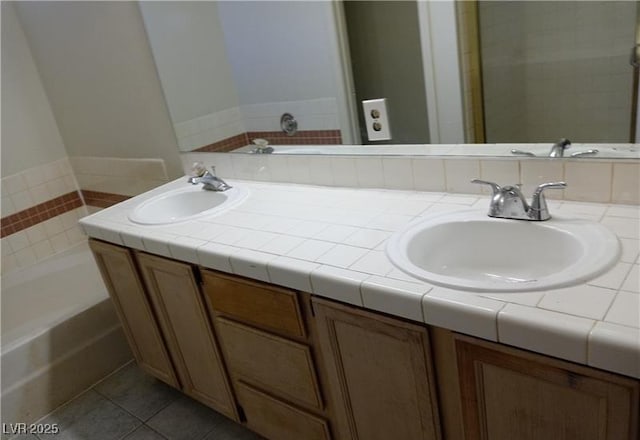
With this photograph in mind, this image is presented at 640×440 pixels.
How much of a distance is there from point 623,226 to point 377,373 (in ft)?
2.07

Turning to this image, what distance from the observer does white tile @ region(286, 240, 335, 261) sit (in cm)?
115

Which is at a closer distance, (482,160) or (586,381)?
(586,381)

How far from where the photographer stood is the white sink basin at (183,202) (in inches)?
68.6

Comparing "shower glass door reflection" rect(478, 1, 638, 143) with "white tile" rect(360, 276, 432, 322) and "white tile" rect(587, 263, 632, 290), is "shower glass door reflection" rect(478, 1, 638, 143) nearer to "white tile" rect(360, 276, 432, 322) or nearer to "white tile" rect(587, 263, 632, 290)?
"white tile" rect(587, 263, 632, 290)

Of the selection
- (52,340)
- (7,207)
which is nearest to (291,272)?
(52,340)

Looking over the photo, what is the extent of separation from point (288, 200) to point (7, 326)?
5.67ft

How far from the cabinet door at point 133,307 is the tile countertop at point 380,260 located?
7 cm

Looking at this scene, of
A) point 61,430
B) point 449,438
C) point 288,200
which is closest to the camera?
point 449,438

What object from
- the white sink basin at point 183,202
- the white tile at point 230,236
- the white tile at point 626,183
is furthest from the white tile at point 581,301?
the white sink basin at point 183,202

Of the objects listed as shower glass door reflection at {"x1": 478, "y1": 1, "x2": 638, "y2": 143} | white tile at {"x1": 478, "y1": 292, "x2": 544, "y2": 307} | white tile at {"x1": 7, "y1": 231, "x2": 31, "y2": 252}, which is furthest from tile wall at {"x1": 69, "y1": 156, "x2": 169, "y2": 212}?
white tile at {"x1": 478, "y1": 292, "x2": 544, "y2": 307}

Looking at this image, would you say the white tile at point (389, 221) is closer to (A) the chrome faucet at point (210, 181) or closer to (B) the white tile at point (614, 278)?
(B) the white tile at point (614, 278)

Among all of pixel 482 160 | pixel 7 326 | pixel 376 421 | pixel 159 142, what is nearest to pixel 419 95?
pixel 482 160

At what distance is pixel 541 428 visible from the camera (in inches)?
33.9

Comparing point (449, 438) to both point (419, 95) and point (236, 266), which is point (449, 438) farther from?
point (419, 95)
